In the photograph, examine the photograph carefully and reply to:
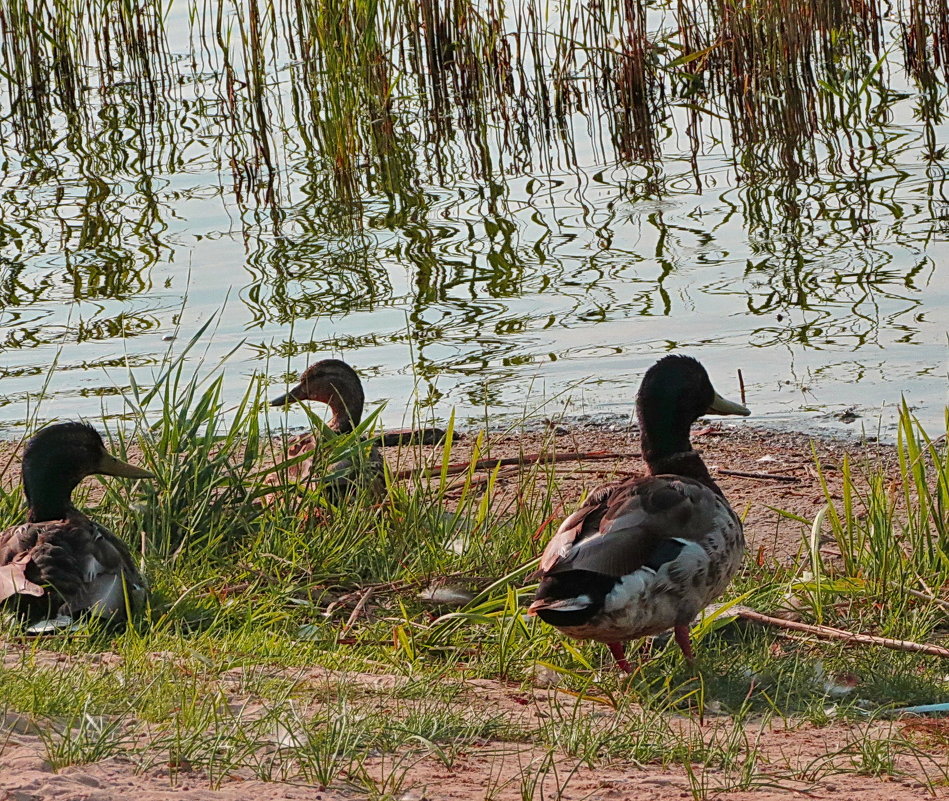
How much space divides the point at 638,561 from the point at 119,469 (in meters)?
2.09

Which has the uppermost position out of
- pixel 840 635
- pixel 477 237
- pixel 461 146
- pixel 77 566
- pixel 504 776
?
pixel 461 146

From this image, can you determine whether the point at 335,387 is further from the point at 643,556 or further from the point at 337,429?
the point at 643,556

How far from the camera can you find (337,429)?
689 cm

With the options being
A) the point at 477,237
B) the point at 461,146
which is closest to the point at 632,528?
the point at 477,237

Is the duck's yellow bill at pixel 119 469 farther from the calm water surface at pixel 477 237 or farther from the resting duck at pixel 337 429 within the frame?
the calm water surface at pixel 477 237

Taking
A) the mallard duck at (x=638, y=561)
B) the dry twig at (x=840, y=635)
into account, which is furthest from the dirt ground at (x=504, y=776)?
the dry twig at (x=840, y=635)

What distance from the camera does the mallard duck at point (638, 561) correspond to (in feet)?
13.8

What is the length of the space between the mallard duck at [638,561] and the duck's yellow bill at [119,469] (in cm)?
163

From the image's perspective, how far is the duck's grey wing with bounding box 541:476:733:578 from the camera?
169 inches

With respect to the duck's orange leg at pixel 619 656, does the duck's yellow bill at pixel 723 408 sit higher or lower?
higher

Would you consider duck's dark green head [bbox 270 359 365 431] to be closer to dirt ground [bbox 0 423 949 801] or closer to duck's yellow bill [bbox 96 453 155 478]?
duck's yellow bill [bbox 96 453 155 478]

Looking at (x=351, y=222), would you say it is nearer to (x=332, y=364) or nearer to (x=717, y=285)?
(x=717, y=285)

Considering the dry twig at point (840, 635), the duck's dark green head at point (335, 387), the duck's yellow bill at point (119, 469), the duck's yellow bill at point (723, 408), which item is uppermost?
the duck's dark green head at point (335, 387)

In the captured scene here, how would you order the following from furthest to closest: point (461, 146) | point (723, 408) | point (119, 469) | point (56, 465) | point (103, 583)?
point (461, 146) < point (723, 408) < point (119, 469) < point (56, 465) < point (103, 583)
